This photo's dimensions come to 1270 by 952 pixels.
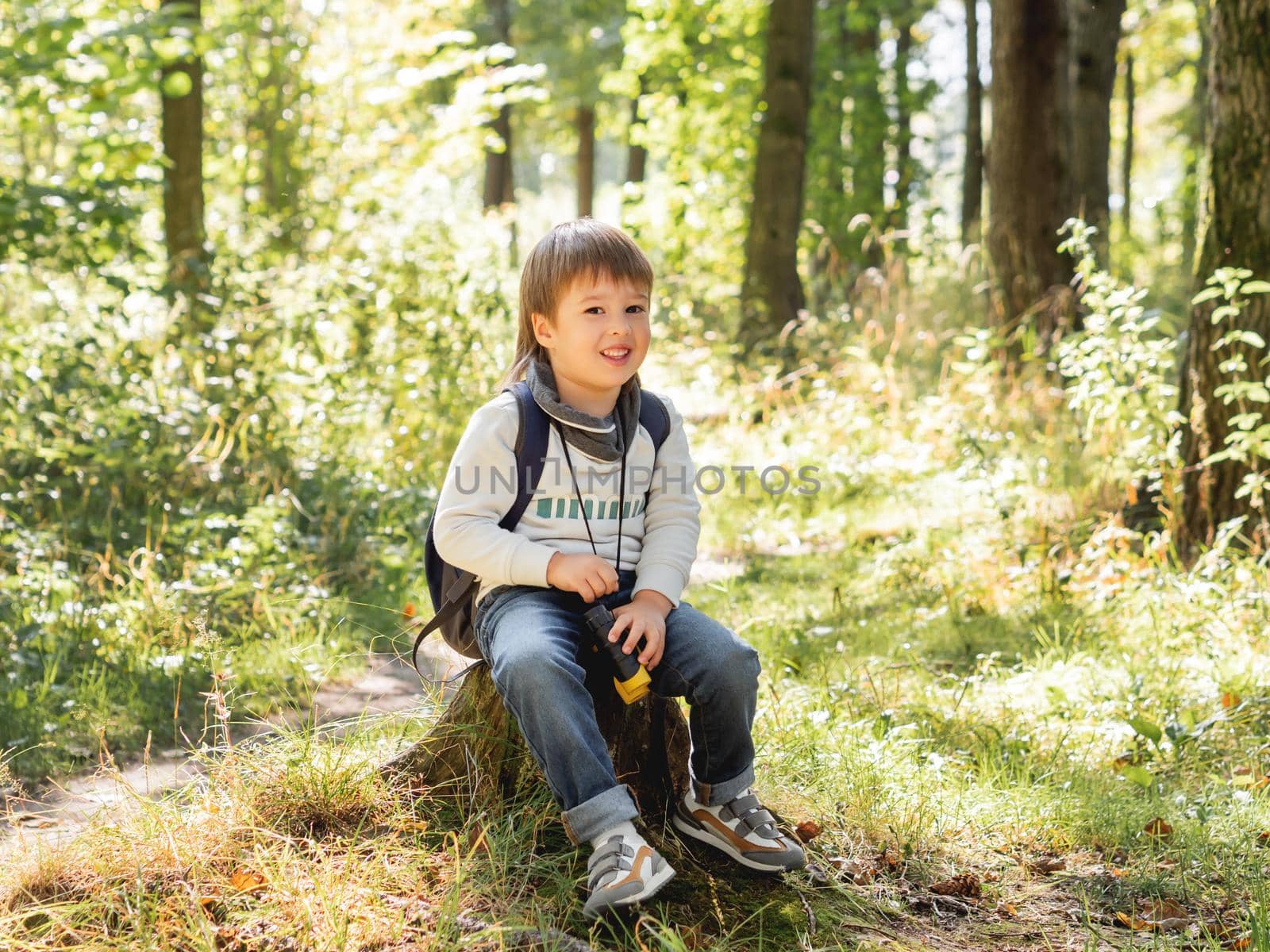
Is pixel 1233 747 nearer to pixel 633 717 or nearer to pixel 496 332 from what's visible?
pixel 633 717

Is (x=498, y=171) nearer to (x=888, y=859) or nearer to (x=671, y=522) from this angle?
(x=671, y=522)

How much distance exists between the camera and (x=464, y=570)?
2.87 meters

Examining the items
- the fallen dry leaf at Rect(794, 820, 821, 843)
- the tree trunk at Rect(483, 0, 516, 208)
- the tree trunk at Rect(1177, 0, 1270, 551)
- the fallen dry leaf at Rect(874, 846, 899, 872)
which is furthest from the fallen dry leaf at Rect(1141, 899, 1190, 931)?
the tree trunk at Rect(483, 0, 516, 208)

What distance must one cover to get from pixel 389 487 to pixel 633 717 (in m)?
3.34

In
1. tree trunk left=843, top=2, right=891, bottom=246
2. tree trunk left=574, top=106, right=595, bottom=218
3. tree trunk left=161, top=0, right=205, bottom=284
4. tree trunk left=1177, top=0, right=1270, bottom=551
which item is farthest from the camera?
tree trunk left=574, top=106, right=595, bottom=218

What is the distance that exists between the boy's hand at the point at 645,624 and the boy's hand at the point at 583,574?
80mm

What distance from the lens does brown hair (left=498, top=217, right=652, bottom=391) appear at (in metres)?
2.90

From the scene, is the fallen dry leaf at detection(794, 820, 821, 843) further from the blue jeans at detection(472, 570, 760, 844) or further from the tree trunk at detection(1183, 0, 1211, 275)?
the tree trunk at detection(1183, 0, 1211, 275)

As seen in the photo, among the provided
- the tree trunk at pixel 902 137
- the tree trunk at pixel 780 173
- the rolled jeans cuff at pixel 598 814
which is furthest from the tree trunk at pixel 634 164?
the rolled jeans cuff at pixel 598 814

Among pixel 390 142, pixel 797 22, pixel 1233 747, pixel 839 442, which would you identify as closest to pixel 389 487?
pixel 839 442

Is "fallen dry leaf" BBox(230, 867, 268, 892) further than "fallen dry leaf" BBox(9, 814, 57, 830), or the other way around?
"fallen dry leaf" BBox(9, 814, 57, 830)

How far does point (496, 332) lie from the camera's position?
833cm

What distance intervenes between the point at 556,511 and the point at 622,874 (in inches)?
35.0

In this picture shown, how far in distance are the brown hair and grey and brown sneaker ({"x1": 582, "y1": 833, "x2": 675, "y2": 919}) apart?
1180 millimetres
